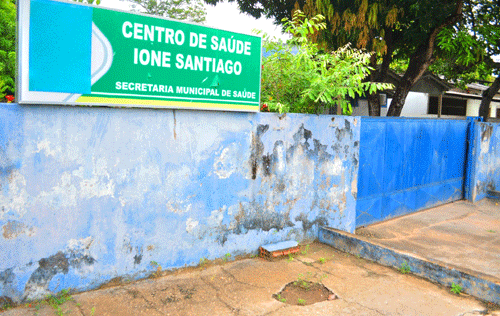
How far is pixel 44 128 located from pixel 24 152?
0.78 feet

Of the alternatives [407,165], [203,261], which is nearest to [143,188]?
[203,261]

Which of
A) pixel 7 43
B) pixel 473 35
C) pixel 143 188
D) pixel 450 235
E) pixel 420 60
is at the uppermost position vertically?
pixel 473 35

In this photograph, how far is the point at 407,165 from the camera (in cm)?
698

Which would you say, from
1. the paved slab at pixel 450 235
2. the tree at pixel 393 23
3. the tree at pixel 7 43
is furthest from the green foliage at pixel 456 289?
the tree at pixel 7 43

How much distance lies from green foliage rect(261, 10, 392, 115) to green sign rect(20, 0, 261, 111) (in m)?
0.83

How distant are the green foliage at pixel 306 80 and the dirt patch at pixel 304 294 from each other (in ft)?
6.64

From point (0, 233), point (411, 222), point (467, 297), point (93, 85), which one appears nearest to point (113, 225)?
point (0, 233)

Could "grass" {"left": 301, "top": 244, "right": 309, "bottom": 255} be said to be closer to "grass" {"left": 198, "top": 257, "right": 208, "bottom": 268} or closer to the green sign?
"grass" {"left": 198, "top": 257, "right": 208, "bottom": 268}

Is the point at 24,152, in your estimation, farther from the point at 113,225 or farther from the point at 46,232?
the point at 113,225

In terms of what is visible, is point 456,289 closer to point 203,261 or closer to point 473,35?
point 203,261

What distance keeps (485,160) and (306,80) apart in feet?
20.7

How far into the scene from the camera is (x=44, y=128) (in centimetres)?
316

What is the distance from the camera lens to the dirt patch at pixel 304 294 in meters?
3.55

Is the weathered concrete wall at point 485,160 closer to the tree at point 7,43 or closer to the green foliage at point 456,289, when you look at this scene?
the green foliage at point 456,289
